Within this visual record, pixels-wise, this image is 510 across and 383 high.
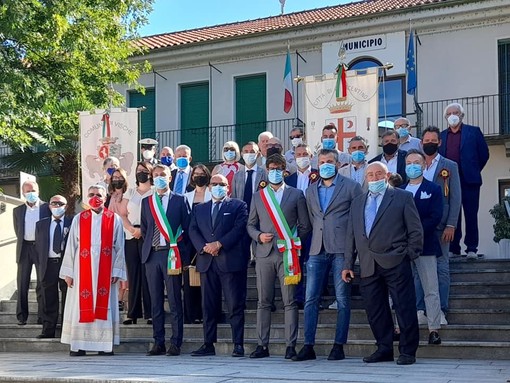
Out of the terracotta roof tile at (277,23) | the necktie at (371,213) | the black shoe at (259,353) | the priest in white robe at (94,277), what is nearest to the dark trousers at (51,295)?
Result: the priest in white robe at (94,277)

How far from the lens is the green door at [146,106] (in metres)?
26.4

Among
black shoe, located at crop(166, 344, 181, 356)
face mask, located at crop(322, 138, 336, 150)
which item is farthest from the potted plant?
black shoe, located at crop(166, 344, 181, 356)

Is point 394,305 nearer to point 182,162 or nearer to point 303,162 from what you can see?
point 303,162

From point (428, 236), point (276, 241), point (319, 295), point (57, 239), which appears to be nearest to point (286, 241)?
point (276, 241)

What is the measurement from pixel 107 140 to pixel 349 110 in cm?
351

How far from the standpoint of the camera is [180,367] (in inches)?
308

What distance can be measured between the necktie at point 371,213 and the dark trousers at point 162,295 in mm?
2338

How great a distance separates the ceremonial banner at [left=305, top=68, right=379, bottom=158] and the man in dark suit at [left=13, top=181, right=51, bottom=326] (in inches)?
150

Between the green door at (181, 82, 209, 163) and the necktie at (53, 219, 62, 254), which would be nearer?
the necktie at (53, 219, 62, 254)

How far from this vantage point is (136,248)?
10312mm

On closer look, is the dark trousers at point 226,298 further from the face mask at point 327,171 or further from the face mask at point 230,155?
the face mask at point 230,155

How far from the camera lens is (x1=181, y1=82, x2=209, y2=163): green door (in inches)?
995

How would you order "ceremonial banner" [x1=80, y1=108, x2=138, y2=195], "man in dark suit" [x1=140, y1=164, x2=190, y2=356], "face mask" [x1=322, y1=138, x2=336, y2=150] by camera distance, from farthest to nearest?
1. "ceremonial banner" [x1=80, y1=108, x2=138, y2=195]
2. "face mask" [x1=322, y1=138, x2=336, y2=150]
3. "man in dark suit" [x1=140, y1=164, x2=190, y2=356]

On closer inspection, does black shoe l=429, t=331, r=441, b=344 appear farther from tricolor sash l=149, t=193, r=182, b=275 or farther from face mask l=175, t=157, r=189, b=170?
face mask l=175, t=157, r=189, b=170
